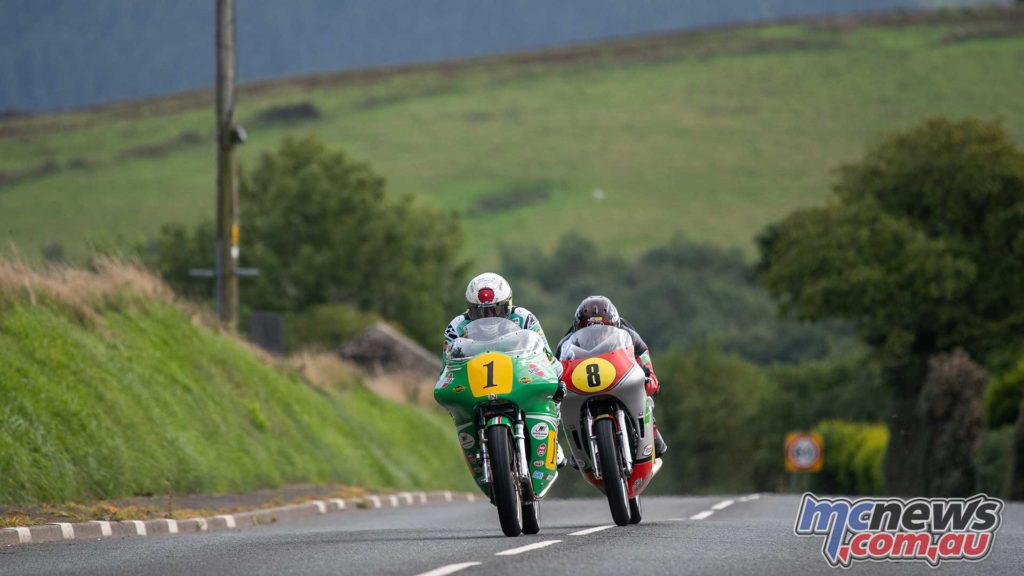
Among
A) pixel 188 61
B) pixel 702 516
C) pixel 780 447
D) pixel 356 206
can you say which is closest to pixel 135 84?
pixel 188 61

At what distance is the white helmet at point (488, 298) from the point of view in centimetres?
1406

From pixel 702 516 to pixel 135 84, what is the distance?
12942 centimetres

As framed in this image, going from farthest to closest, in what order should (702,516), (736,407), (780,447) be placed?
(736,407)
(780,447)
(702,516)

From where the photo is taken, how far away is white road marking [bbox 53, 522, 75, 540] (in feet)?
51.0

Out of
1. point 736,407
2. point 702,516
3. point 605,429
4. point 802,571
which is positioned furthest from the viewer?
point 736,407

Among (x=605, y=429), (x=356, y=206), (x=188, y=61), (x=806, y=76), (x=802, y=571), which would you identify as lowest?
(x=802, y=571)

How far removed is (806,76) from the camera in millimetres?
140875

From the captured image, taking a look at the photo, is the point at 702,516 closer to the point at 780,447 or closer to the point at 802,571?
the point at 802,571

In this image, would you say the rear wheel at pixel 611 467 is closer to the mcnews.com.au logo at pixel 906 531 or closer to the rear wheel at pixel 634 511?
the rear wheel at pixel 634 511

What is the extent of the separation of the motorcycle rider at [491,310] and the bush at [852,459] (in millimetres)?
30165

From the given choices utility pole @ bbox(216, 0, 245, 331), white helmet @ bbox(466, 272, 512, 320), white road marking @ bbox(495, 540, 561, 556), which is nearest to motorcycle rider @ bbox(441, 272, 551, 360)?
white helmet @ bbox(466, 272, 512, 320)

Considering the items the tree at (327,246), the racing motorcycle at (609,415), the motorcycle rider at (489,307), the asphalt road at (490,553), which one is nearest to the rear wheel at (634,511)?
the racing motorcycle at (609,415)

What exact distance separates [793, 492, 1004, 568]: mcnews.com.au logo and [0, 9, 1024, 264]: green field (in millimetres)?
100994

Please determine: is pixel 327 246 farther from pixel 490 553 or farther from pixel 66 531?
pixel 490 553
